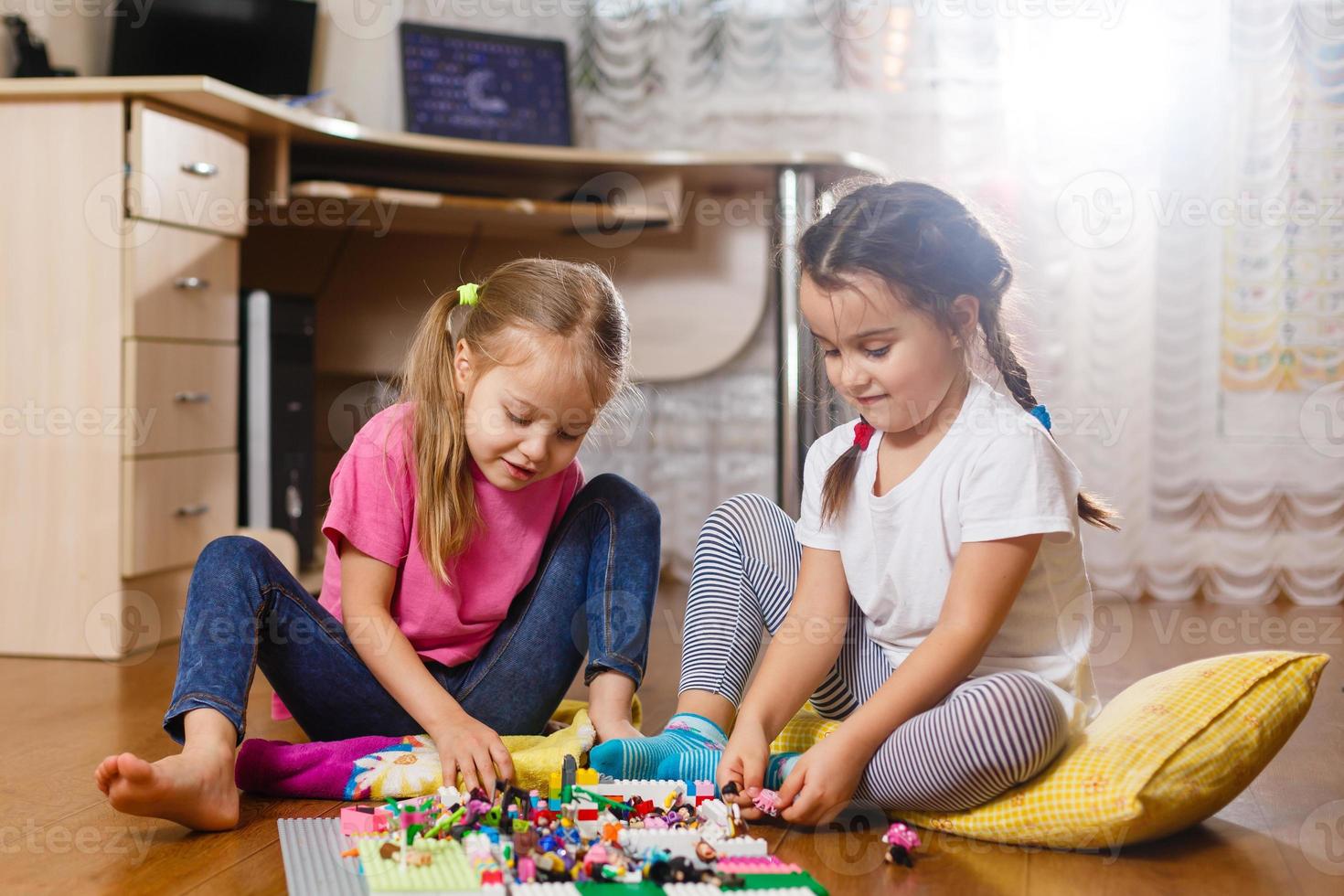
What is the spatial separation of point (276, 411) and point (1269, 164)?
5.79ft

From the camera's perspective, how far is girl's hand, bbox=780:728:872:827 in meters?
0.90

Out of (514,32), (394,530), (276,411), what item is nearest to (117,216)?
(276,411)

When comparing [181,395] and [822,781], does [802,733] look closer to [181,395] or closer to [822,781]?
[822,781]

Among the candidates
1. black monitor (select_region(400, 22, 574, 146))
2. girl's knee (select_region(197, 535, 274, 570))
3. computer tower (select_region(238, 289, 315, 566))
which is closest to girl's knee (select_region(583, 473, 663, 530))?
girl's knee (select_region(197, 535, 274, 570))

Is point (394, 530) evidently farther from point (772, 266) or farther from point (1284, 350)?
point (1284, 350)

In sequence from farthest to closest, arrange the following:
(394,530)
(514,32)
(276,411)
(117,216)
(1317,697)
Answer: (514,32), (276,411), (117,216), (1317,697), (394,530)

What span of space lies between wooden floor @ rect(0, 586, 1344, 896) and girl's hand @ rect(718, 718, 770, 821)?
29mm

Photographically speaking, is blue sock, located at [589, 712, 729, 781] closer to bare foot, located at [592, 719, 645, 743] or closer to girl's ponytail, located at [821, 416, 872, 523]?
bare foot, located at [592, 719, 645, 743]

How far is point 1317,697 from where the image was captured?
1423 mm

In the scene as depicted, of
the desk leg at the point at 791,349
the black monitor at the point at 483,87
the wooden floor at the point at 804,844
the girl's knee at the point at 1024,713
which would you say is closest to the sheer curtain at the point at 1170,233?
the desk leg at the point at 791,349

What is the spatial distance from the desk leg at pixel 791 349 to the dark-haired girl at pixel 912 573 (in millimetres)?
932

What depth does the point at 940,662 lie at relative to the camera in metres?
0.92

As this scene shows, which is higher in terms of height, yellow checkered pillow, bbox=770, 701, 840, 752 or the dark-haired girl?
the dark-haired girl

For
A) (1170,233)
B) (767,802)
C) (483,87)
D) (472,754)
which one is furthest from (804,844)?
(483,87)
